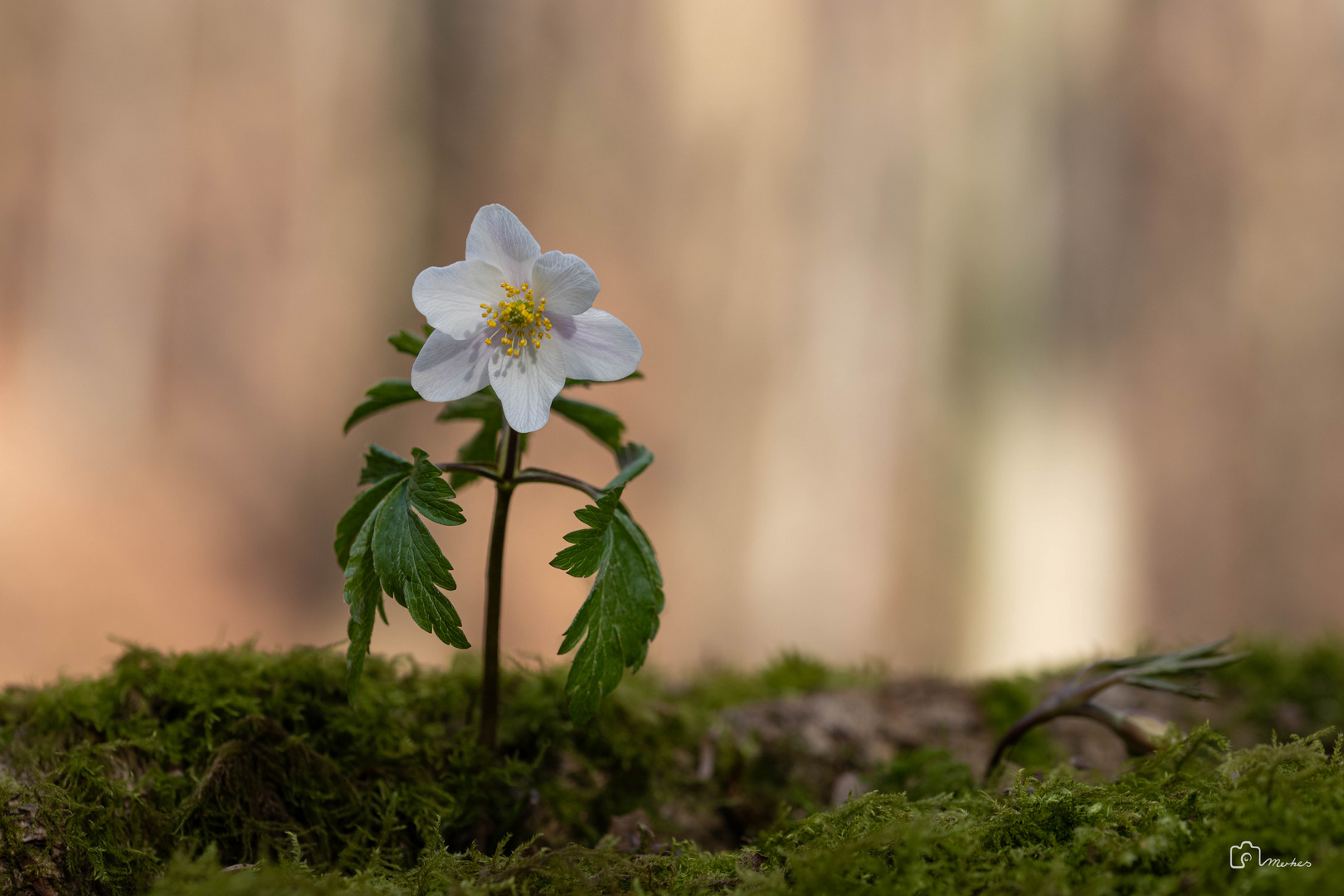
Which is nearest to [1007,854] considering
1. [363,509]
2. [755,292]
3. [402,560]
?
[402,560]

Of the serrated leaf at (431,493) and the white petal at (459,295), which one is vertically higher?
the white petal at (459,295)

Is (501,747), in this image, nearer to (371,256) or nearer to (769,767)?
(769,767)

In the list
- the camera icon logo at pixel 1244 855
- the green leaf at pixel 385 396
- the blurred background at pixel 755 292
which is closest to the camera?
the camera icon logo at pixel 1244 855

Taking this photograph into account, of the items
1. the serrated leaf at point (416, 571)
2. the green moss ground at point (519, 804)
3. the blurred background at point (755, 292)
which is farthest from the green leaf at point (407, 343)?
the blurred background at point (755, 292)

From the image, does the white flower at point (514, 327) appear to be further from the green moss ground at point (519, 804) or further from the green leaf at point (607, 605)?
the green moss ground at point (519, 804)

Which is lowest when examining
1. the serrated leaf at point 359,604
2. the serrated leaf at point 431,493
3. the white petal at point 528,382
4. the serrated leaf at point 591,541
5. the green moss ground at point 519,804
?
the green moss ground at point 519,804

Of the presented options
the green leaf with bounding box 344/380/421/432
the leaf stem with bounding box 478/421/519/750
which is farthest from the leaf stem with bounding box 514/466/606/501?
the green leaf with bounding box 344/380/421/432

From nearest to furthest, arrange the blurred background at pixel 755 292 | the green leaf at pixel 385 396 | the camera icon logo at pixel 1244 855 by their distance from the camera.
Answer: the camera icon logo at pixel 1244 855, the green leaf at pixel 385 396, the blurred background at pixel 755 292

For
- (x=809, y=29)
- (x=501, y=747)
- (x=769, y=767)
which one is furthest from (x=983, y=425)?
(x=501, y=747)
